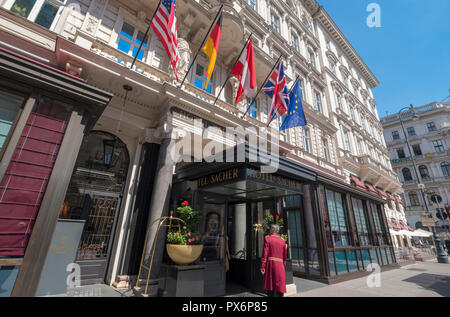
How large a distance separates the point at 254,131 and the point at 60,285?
31.7ft

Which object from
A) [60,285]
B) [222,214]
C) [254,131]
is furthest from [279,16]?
[60,285]

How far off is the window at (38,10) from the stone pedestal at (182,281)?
8884mm

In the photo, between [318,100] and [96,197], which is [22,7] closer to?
[96,197]

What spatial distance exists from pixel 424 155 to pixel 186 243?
55420 mm

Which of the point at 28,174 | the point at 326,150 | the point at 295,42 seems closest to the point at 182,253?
the point at 28,174

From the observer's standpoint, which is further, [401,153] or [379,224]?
[401,153]

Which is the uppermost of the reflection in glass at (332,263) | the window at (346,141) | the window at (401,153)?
the window at (401,153)

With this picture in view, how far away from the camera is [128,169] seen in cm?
850

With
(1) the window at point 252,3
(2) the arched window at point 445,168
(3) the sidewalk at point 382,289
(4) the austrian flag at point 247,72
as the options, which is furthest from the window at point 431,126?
(4) the austrian flag at point 247,72

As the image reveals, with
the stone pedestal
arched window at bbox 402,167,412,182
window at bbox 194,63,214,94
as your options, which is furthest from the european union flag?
arched window at bbox 402,167,412,182

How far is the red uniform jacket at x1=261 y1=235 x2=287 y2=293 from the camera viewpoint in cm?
505

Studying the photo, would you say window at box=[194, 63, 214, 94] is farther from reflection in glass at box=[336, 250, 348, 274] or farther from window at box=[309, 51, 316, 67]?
window at box=[309, 51, 316, 67]

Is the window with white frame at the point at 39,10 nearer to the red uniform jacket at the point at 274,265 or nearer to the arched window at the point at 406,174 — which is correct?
the red uniform jacket at the point at 274,265

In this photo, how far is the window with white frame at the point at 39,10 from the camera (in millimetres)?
6641
